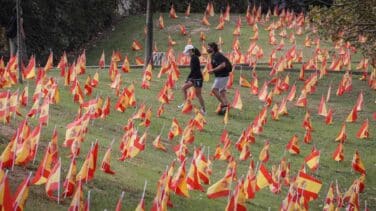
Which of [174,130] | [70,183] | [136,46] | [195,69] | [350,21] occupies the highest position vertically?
[350,21]

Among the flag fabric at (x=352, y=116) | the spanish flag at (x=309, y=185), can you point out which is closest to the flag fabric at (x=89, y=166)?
the spanish flag at (x=309, y=185)

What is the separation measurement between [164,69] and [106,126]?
7.78 m

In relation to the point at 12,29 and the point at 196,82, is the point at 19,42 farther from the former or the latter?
the point at 196,82

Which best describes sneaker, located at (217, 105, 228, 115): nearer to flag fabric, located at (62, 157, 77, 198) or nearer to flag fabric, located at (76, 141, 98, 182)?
flag fabric, located at (76, 141, 98, 182)

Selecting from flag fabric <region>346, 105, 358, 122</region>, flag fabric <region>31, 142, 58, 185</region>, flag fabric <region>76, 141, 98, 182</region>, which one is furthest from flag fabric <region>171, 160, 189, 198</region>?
flag fabric <region>346, 105, 358, 122</region>

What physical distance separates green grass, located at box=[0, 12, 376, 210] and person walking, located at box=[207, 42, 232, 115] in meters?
0.60

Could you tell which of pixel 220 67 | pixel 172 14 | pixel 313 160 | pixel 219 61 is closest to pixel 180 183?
pixel 313 160

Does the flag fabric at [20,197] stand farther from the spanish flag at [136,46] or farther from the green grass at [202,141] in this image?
the spanish flag at [136,46]

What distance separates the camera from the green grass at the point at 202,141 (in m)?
10.3

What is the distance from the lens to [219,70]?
1784 centimetres

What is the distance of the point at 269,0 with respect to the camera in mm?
47156

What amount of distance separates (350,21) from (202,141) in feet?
13.6

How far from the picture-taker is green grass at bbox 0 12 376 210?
10.3 metres

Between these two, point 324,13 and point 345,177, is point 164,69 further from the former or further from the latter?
point 345,177
